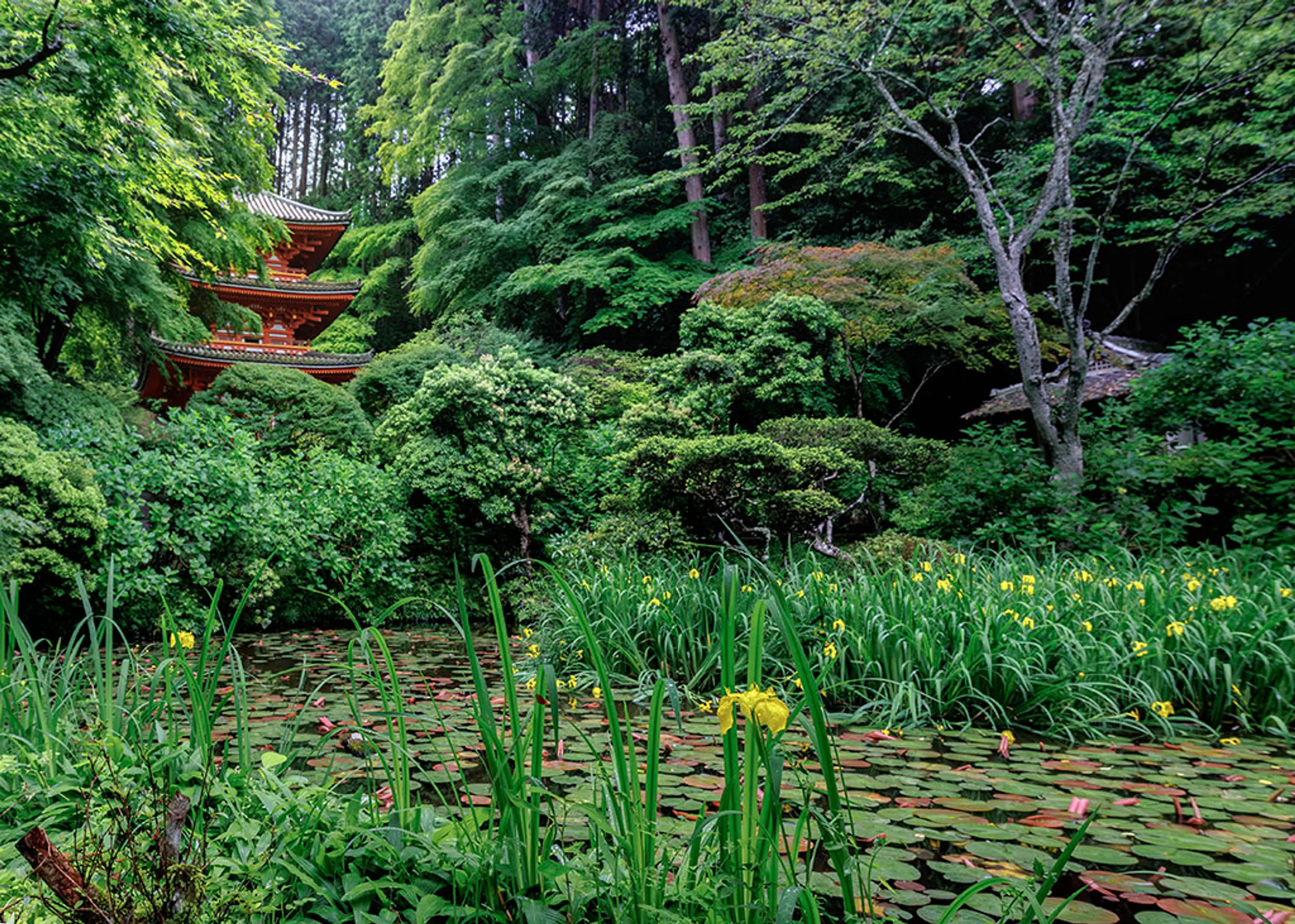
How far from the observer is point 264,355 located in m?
11.3

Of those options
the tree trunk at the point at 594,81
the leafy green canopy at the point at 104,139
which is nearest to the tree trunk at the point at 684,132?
the tree trunk at the point at 594,81

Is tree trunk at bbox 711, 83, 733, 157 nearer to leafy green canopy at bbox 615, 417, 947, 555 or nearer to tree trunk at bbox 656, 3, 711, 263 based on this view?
tree trunk at bbox 656, 3, 711, 263

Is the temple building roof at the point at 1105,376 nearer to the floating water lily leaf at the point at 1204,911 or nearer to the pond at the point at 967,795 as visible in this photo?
the pond at the point at 967,795

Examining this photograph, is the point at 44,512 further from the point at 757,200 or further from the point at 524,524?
the point at 757,200

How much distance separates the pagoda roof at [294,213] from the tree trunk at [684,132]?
20.7 feet

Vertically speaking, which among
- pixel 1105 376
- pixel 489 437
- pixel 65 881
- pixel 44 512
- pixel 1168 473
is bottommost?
pixel 65 881

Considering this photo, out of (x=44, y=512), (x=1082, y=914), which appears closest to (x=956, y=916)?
(x=1082, y=914)

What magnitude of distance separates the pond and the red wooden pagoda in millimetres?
9251

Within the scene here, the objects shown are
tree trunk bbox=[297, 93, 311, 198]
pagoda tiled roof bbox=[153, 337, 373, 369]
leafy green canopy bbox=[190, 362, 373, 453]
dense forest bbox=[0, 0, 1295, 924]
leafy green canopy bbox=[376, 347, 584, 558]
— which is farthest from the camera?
tree trunk bbox=[297, 93, 311, 198]

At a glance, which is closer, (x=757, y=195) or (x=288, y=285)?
(x=757, y=195)

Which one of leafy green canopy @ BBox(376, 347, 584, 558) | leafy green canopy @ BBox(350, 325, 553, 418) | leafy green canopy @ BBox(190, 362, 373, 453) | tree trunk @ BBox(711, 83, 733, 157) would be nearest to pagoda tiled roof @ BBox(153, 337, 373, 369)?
leafy green canopy @ BBox(350, 325, 553, 418)

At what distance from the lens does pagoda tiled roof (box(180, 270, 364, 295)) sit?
11672 millimetres

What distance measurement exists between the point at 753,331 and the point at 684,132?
6424mm

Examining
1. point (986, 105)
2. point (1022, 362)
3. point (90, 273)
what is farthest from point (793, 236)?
point (90, 273)
